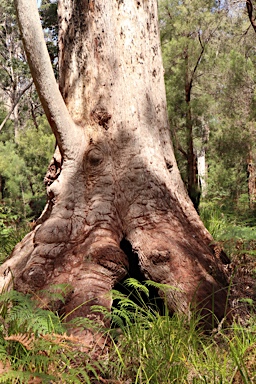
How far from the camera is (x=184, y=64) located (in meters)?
8.73

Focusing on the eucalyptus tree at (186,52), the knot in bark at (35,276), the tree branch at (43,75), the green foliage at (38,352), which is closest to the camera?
the green foliage at (38,352)

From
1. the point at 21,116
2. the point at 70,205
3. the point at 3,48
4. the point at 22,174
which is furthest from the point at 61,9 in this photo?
the point at 21,116

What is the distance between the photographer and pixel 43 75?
10.5ft

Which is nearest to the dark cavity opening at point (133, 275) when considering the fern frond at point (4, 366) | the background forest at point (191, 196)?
the background forest at point (191, 196)

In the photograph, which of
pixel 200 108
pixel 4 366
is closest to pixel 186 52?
pixel 200 108

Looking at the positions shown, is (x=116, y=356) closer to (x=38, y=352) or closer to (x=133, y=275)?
(x=38, y=352)

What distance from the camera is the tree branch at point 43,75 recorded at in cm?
303

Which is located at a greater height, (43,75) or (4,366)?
(43,75)

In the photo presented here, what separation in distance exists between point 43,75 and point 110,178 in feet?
3.49

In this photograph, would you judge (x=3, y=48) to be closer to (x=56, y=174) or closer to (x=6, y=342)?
(x=56, y=174)

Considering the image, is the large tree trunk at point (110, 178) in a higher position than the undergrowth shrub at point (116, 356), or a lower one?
higher

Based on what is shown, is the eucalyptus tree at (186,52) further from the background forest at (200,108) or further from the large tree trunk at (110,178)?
the large tree trunk at (110,178)

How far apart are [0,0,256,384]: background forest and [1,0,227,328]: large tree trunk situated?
0.29m

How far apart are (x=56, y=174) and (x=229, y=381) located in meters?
2.51
